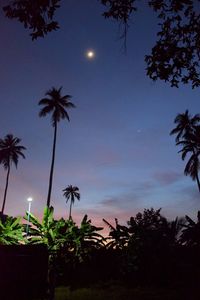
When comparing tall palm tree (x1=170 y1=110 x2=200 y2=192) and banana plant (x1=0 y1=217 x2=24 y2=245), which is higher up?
tall palm tree (x1=170 y1=110 x2=200 y2=192)

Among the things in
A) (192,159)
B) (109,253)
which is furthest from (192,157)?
(109,253)

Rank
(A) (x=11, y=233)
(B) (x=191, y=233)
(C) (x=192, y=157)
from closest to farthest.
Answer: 1. (A) (x=11, y=233)
2. (B) (x=191, y=233)
3. (C) (x=192, y=157)

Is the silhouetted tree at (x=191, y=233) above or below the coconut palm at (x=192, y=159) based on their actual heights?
below

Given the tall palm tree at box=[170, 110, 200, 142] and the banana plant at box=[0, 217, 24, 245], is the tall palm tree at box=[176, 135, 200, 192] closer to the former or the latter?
the tall palm tree at box=[170, 110, 200, 142]

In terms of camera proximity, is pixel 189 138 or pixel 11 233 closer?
pixel 11 233

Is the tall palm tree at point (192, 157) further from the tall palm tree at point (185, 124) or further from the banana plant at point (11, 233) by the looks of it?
the banana plant at point (11, 233)

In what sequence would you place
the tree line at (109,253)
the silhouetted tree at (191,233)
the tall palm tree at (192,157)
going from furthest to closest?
1. the tall palm tree at (192,157)
2. the silhouetted tree at (191,233)
3. the tree line at (109,253)

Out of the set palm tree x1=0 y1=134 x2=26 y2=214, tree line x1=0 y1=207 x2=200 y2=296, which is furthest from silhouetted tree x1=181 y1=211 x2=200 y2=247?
palm tree x1=0 y1=134 x2=26 y2=214

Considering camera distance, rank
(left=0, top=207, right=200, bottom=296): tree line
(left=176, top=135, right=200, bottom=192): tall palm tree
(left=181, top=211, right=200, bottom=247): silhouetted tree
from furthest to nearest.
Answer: (left=176, top=135, right=200, bottom=192): tall palm tree → (left=181, top=211, right=200, bottom=247): silhouetted tree → (left=0, top=207, right=200, bottom=296): tree line

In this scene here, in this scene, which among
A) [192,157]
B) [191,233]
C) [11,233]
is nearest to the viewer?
[11,233]

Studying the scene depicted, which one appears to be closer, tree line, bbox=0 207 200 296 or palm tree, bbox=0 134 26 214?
tree line, bbox=0 207 200 296

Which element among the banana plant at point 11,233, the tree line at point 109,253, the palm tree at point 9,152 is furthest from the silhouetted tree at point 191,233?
the palm tree at point 9,152

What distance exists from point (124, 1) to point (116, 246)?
18.5 meters

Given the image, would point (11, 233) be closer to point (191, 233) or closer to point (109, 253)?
point (109, 253)
